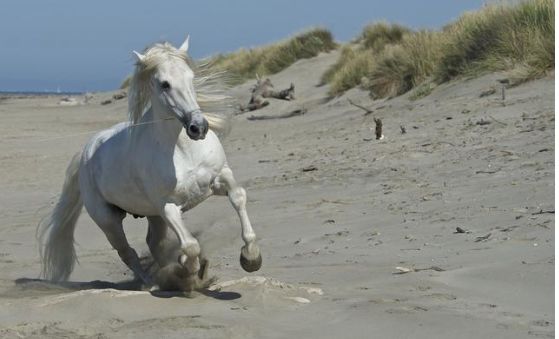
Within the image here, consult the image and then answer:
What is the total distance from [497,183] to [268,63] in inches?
831

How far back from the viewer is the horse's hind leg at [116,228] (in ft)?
24.1

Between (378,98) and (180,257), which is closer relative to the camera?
(180,257)

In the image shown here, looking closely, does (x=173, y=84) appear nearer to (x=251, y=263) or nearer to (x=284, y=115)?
(x=251, y=263)

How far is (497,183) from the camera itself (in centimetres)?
912

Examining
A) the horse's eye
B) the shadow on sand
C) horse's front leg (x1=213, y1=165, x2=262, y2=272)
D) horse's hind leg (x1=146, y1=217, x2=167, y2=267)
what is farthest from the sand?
the horse's eye

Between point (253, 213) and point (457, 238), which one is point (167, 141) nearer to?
point (457, 238)

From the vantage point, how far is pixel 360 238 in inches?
326

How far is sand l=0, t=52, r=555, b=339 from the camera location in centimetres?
557

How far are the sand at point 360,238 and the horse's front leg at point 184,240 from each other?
198mm

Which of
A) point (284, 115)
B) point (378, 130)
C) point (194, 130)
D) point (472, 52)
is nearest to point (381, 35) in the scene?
point (284, 115)

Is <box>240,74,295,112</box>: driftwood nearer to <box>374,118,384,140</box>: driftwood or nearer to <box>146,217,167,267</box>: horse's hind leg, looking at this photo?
<box>374,118,384,140</box>: driftwood

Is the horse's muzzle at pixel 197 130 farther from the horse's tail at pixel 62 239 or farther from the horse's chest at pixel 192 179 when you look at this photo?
the horse's tail at pixel 62 239

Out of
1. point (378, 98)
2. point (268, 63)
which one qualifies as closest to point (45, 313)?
point (378, 98)

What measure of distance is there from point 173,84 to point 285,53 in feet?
77.9
